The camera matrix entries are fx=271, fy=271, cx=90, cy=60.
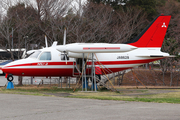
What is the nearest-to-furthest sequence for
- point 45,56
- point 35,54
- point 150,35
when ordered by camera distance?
point 45,56 < point 35,54 < point 150,35

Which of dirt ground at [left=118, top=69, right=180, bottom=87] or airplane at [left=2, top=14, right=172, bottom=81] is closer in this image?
airplane at [left=2, top=14, right=172, bottom=81]

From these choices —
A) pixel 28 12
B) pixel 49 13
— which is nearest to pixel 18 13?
pixel 28 12

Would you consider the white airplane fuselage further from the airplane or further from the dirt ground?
the dirt ground

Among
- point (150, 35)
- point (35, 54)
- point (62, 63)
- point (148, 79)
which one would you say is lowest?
point (148, 79)

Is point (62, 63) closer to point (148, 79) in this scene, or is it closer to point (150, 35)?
point (150, 35)

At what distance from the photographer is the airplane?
20483mm

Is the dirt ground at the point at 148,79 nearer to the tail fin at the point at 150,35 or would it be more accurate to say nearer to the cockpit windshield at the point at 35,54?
the tail fin at the point at 150,35

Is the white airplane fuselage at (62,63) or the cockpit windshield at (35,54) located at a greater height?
the cockpit windshield at (35,54)

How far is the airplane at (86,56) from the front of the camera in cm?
2048

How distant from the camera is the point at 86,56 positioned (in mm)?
21609

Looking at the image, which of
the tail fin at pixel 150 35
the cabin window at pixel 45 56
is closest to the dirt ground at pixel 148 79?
the tail fin at pixel 150 35

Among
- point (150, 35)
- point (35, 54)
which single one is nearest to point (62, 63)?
point (35, 54)

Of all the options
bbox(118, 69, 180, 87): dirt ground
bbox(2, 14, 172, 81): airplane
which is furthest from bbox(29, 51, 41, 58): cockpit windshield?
bbox(118, 69, 180, 87): dirt ground

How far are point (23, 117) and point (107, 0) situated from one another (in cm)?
4663
